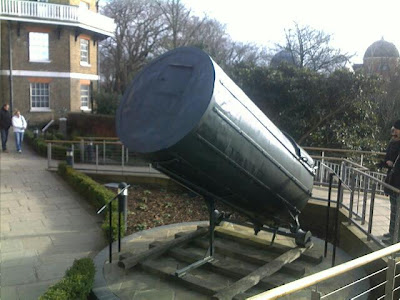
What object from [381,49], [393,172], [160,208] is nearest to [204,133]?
[393,172]

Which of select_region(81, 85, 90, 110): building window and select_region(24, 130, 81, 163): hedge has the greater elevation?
select_region(81, 85, 90, 110): building window

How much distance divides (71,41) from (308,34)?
1776cm

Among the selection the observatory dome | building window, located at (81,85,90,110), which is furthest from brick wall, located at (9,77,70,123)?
the observatory dome

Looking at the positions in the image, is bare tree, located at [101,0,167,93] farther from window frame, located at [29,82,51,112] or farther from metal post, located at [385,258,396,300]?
metal post, located at [385,258,396,300]

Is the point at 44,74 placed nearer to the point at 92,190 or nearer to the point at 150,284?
the point at 92,190

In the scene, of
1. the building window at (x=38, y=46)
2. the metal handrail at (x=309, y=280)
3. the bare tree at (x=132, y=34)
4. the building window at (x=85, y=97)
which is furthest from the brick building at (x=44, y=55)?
the metal handrail at (x=309, y=280)

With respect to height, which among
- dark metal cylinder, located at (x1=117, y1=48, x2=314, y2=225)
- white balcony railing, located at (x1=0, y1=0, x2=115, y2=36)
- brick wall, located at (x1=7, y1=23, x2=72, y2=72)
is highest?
white balcony railing, located at (x1=0, y1=0, x2=115, y2=36)

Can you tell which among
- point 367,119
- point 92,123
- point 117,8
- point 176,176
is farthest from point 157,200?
point 117,8

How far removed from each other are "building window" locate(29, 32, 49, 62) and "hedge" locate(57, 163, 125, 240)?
18687 mm

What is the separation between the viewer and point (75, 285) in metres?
4.71

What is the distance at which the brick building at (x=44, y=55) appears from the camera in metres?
27.9

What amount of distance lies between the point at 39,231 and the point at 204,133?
17.7ft

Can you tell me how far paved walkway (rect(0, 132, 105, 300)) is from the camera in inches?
231

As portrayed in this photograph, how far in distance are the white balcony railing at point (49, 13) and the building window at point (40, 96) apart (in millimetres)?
4518
